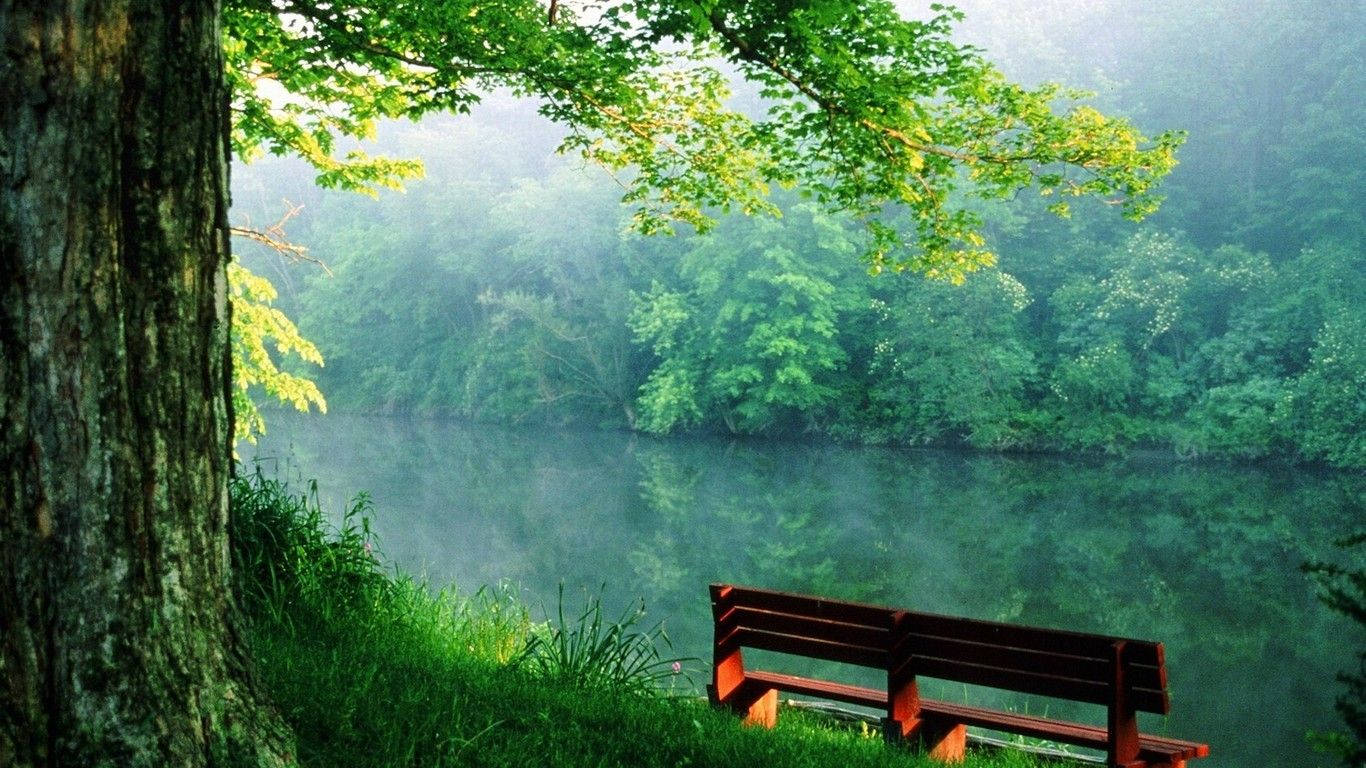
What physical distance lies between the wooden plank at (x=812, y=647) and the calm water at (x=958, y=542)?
184 inches

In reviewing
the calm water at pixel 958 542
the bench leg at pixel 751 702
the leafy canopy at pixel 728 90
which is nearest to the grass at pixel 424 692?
the bench leg at pixel 751 702

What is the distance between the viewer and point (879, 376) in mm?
34469

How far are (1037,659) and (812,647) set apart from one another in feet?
3.34

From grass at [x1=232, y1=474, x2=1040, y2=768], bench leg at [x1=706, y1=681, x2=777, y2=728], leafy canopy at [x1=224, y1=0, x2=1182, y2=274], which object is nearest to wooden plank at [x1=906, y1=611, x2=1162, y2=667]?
grass at [x1=232, y1=474, x2=1040, y2=768]

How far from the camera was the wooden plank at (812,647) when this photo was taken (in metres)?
5.06

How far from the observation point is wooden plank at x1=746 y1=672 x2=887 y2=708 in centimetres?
537

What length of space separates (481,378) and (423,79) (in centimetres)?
3865

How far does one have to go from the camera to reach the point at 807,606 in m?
5.21

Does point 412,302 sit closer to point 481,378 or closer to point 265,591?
point 481,378

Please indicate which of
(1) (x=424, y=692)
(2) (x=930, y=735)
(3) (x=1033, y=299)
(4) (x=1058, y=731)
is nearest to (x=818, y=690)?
(2) (x=930, y=735)

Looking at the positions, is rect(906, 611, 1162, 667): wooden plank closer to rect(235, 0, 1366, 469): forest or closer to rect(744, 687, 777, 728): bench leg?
rect(744, 687, 777, 728): bench leg

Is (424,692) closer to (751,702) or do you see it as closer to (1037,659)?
(751,702)

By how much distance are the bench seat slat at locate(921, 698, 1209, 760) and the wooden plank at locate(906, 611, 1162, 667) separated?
1.26 feet

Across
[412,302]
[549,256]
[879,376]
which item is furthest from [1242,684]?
[412,302]
